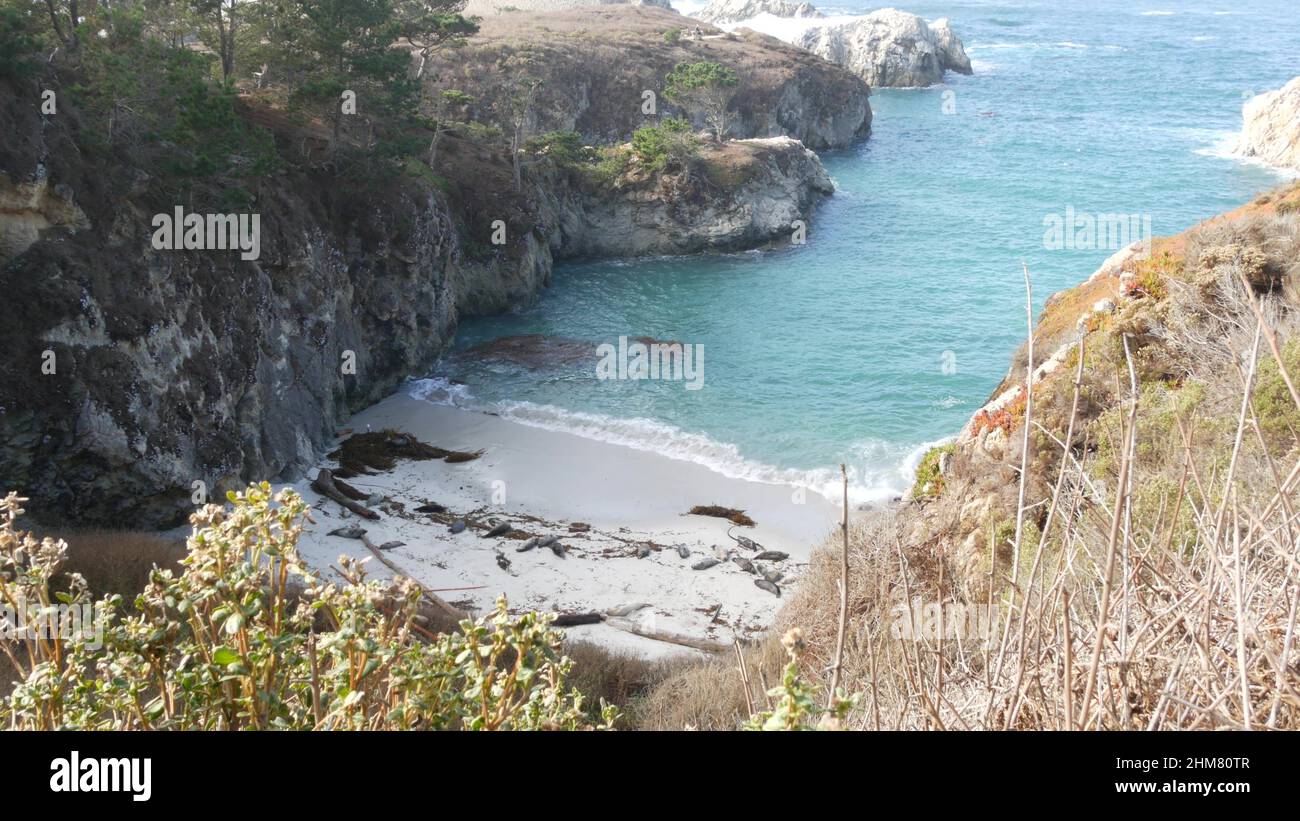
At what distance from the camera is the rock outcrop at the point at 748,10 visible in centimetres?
10533

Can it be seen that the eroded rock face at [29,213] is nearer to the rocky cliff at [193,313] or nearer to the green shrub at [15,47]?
the rocky cliff at [193,313]

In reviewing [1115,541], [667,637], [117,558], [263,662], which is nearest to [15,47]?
[117,558]

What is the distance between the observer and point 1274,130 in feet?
188

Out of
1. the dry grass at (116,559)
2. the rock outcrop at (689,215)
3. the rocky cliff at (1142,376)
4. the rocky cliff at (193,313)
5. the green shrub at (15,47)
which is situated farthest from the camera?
the rock outcrop at (689,215)

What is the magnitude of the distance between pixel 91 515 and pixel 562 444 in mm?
12179

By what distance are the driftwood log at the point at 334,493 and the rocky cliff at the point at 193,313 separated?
90cm

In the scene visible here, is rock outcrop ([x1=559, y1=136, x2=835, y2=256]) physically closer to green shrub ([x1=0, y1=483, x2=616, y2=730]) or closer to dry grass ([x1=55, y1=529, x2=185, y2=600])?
dry grass ([x1=55, y1=529, x2=185, y2=600])

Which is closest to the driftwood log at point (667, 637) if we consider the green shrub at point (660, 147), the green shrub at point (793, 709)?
the green shrub at point (793, 709)

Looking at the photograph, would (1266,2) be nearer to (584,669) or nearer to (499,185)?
(499,185)

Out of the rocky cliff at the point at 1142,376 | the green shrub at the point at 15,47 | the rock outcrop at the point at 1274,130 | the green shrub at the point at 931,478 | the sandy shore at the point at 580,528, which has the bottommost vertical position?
the sandy shore at the point at 580,528

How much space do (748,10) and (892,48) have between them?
27.3m

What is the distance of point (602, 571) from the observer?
20.8 metres
